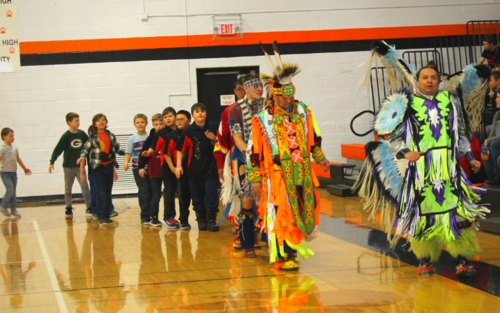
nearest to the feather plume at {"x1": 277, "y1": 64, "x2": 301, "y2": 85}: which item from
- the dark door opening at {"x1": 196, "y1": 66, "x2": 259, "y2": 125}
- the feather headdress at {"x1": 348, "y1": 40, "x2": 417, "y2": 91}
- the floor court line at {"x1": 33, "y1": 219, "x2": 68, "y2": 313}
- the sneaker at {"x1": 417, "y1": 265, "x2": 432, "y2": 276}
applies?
the feather headdress at {"x1": 348, "y1": 40, "x2": 417, "y2": 91}

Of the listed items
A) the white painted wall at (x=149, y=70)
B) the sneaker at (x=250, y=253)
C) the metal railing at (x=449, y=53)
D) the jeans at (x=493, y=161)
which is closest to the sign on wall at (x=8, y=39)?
the white painted wall at (x=149, y=70)

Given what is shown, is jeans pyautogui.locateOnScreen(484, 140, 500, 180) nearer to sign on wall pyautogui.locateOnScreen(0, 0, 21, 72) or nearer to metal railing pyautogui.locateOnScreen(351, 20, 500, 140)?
metal railing pyautogui.locateOnScreen(351, 20, 500, 140)

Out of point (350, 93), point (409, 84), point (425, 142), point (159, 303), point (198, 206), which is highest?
point (350, 93)

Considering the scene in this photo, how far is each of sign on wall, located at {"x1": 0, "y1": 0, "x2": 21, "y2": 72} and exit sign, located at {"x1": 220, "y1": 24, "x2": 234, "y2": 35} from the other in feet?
Answer: 14.3

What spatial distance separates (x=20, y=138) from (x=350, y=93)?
240 inches

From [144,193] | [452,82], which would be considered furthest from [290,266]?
[144,193]

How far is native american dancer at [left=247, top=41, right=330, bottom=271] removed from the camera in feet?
13.5

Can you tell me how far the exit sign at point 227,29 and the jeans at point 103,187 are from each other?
4.22 m

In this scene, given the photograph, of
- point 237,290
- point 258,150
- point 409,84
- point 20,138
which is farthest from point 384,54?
point 20,138

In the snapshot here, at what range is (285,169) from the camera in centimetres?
413

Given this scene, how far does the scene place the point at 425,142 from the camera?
12.7 ft

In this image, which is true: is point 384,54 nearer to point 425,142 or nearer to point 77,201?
point 425,142

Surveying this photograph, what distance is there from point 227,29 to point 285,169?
21.6 feet

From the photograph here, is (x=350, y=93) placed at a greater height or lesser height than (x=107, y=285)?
greater
